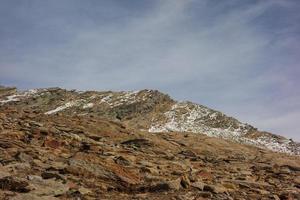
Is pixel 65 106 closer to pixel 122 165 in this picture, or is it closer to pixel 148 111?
pixel 148 111

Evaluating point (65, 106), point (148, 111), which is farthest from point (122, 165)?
point (65, 106)

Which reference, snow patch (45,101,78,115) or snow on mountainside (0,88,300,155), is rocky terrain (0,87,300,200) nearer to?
snow on mountainside (0,88,300,155)

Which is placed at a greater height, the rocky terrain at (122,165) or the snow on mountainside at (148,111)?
the snow on mountainside at (148,111)

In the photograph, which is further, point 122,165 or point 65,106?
point 65,106

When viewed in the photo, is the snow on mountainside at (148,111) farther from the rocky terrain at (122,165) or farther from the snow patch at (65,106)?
the rocky terrain at (122,165)

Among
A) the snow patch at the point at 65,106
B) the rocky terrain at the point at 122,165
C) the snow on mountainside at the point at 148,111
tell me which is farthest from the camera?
the snow patch at the point at 65,106

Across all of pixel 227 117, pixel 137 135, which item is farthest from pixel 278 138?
pixel 137 135

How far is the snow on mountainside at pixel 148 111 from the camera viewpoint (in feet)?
159

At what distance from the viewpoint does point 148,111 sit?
5444 centimetres

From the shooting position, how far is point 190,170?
22297 mm

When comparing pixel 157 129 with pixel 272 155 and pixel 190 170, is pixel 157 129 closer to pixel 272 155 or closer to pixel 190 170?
pixel 272 155

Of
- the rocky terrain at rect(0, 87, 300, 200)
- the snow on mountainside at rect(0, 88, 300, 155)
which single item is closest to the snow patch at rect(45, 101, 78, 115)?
the snow on mountainside at rect(0, 88, 300, 155)

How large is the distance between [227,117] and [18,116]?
32679 mm

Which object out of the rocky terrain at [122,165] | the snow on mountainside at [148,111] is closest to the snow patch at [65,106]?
the snow on mountainside at [148,111]
